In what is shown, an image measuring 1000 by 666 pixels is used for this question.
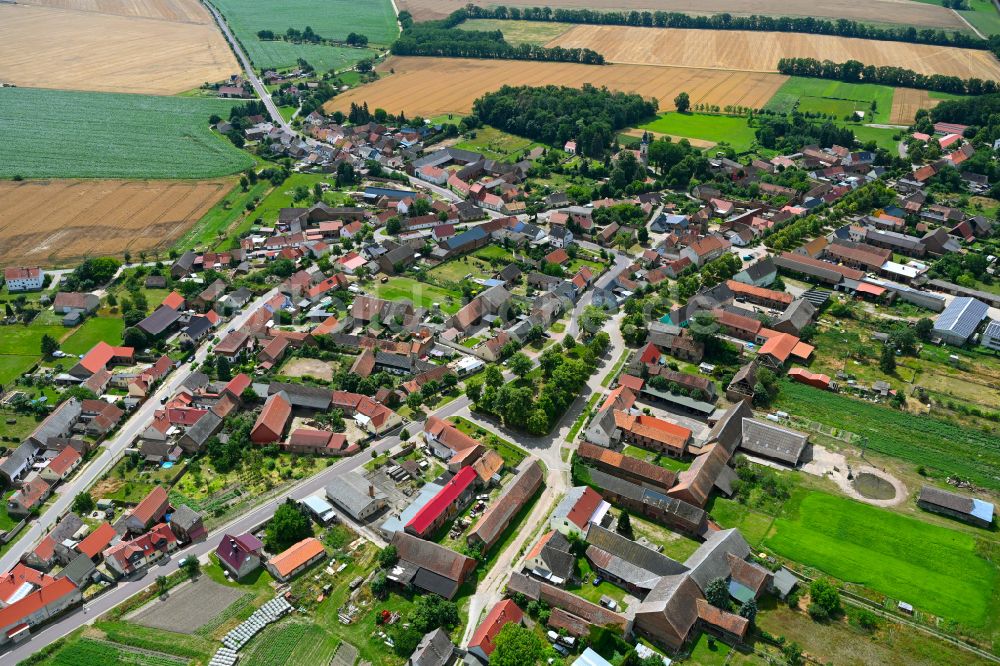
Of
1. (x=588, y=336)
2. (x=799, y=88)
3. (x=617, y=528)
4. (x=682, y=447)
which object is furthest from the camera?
(x=799, y=88)

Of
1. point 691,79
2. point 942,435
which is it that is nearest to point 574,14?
point 691,79

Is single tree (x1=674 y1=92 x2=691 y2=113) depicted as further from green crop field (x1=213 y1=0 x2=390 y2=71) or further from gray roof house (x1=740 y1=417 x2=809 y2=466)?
gray roof house (x1=740 y1=417 x2=809 y2=466)

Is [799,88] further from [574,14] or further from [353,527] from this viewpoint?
[353,527]

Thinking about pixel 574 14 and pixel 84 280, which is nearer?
pixel 84 280

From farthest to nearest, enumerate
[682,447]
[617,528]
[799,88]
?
[799,88] → [682,447] → [617,528]

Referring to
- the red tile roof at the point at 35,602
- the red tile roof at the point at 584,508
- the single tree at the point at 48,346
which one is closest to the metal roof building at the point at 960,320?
the red tile roof at the point at 584,508

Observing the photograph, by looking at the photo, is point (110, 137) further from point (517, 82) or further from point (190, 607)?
point (190, 607)

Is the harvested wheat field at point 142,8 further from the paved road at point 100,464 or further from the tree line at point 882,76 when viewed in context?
the paved road at point 100,464

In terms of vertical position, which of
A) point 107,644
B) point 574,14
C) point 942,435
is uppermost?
point 574,14
